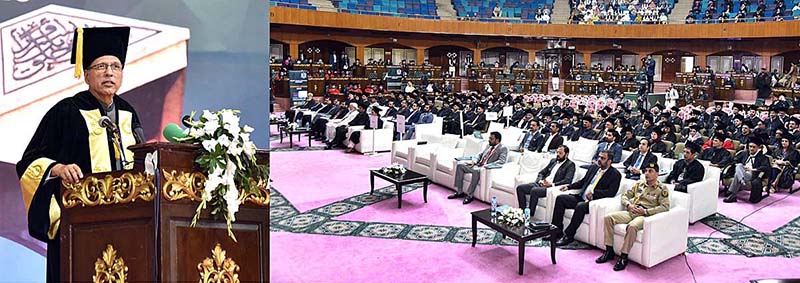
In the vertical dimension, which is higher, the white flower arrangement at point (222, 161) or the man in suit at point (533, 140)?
the white flower arrangement at point (222, 161)

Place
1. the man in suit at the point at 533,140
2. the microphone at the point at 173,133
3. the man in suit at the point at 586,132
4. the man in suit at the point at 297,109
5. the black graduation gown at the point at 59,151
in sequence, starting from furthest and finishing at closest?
the man in suit at the point at 297,109 → the man in suit at the point at 586,132 → the man in suit at the point at 533,140 → the black graduation gown at the point at 59,151 → the microphone at the point at 173,133

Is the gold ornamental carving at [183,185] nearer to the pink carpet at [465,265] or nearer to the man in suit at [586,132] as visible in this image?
the pink carpet at [465,265]

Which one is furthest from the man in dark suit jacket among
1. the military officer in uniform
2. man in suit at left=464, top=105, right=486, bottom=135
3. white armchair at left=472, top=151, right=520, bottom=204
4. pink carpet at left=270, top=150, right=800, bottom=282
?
man in suit at left=464, top=105, right=486, bottom=135

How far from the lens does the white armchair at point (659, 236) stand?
19.5 feet

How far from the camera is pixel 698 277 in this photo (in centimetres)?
581

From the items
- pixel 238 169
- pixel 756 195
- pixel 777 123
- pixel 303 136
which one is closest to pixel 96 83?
pixel 238 169

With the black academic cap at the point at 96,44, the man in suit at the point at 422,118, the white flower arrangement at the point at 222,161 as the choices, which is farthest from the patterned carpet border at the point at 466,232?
the man in suit at the point at 422,118

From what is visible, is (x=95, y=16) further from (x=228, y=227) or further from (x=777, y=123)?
(x=777, y=123)

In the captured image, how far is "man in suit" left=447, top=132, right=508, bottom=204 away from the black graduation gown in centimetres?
589

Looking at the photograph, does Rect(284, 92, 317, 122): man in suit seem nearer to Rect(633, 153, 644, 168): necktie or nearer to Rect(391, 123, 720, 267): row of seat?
Rect(391, 123, 720, 267): row of seat

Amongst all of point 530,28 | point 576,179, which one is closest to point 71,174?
point 576,179

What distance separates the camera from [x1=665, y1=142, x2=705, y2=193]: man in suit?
7832 millimetres

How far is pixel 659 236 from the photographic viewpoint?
599 centimetres

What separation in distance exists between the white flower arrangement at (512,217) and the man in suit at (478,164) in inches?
90.6
